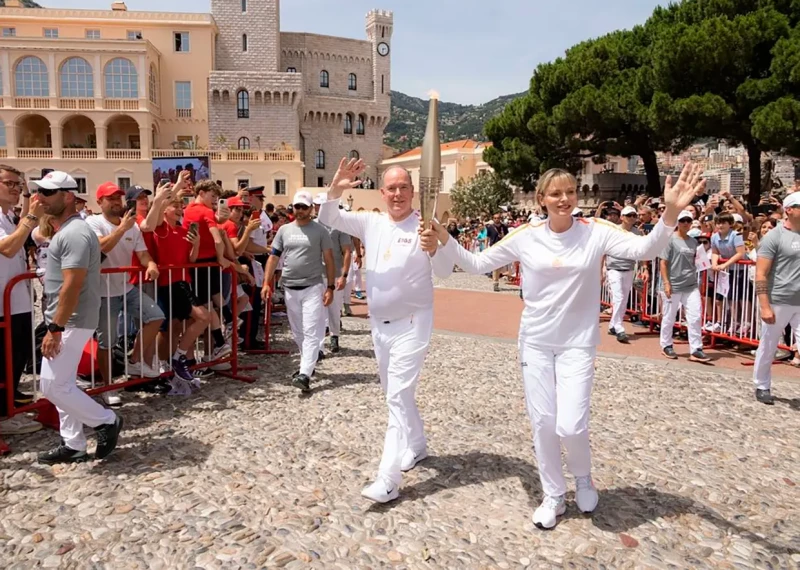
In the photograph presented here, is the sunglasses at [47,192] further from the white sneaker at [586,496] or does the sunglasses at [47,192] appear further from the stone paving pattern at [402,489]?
the white sneaker at [586,496]

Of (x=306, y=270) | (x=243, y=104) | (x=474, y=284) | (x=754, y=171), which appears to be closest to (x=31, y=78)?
(x=243, y=104)

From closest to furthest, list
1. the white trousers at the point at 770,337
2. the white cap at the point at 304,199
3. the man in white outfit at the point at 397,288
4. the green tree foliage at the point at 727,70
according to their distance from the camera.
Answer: the man in white outfit at the point at 397,288 < the white trousers at the point at 770,337 < the white cap at the point at 304,199 < the green tree foliage at the point at 727,70

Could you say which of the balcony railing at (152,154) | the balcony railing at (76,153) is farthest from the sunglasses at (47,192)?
the balcony railing at (76,153)

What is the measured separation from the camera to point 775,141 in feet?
74.3

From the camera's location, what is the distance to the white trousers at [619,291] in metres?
9.70

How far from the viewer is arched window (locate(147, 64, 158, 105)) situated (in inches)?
1898

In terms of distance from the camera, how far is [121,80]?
46750 mm

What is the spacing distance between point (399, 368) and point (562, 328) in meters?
1.05

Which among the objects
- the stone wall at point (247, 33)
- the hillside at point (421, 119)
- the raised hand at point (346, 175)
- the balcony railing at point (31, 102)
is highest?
the hillside at point (421, 119)

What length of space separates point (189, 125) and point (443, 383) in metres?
51.4

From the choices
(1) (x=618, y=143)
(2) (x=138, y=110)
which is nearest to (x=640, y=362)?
(1) (x=618, y=143)

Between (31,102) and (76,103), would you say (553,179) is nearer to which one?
(76,103)

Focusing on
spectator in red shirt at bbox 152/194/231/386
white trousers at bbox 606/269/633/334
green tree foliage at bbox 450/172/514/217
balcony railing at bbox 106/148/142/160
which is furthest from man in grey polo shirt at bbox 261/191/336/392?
balcony railing at bbox 106/148/142/160

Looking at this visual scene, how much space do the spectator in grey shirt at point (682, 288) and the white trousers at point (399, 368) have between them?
5.18m
